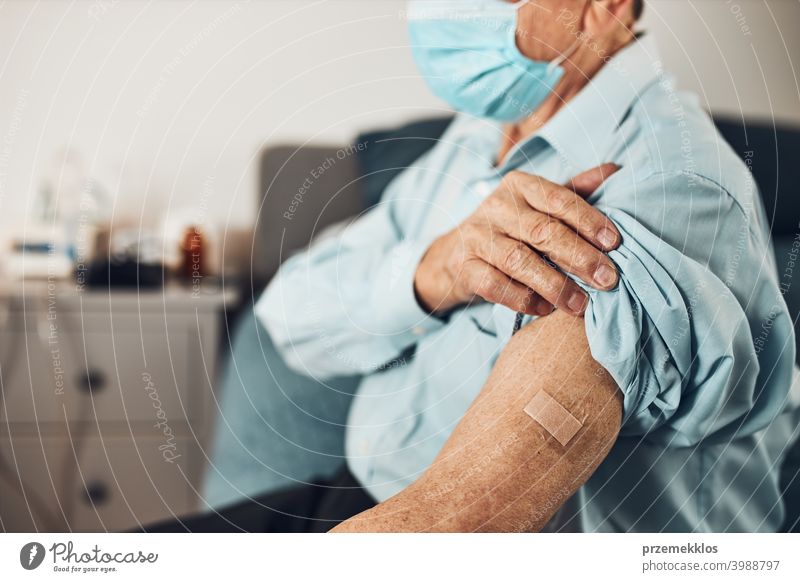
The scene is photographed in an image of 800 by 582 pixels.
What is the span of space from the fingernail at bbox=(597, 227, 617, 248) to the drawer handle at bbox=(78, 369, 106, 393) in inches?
17.9

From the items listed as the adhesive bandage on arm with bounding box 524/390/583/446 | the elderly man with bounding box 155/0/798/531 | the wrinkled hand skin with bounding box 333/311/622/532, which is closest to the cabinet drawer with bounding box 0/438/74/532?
the elderly man with bounding box 155/0/798/531

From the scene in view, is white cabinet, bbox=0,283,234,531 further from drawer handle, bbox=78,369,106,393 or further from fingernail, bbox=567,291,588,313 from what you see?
fingernail, bbox=567,291,588,313

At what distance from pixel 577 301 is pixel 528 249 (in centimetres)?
6

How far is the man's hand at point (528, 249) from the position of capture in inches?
22.0

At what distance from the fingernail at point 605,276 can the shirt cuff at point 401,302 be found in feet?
0.50

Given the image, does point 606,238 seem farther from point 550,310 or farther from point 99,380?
point 99,380

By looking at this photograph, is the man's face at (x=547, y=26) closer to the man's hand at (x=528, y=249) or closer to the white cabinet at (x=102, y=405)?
the man's hand at (x=528, y=249)

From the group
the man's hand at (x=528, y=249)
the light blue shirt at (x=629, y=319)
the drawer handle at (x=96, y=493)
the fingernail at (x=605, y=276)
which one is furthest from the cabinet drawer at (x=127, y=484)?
the fingernail at (x=605, y=276)

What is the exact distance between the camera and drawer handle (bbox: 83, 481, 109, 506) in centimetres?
64

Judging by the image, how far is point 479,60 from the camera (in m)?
0.61

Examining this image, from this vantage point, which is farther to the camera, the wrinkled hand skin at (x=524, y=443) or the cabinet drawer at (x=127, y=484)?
the cabinet drawer at (x=127, y=484)
